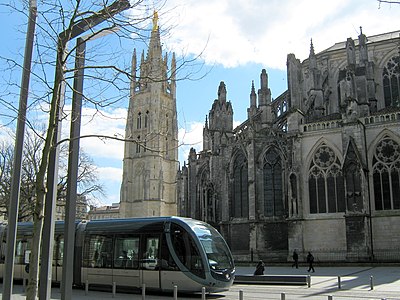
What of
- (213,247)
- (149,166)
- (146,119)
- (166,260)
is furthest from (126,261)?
(146,119)

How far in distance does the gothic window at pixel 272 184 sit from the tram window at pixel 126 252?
17.5 metres

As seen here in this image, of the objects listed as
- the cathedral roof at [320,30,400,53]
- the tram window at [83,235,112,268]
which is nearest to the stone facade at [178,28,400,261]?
the cathedral roof at [320,30,400,53]

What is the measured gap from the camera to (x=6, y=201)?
27.6 m

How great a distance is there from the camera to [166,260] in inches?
526

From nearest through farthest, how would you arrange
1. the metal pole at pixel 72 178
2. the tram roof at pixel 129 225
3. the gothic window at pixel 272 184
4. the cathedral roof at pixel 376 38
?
the metal pole at pixel 72 178 → the tram roof at pixel 129 225 → the gothic window at pixel 272 184 → the cathedral roof at pixel 376 38

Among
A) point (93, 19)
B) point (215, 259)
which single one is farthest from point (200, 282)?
point (93, 19)

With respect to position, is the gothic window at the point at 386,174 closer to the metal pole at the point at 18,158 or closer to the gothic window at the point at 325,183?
the gothic window at the point at 325,183

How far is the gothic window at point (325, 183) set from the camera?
91.2ft

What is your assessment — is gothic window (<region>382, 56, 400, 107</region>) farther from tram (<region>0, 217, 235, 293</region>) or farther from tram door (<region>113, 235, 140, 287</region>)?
tram door (<region>113, 235, 140, 287</region>)

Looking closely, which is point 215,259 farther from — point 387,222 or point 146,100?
point 146,100

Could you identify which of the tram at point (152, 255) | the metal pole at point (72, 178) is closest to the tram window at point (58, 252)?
the tram at point (152, 255)

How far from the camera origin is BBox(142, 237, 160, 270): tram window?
1366cm

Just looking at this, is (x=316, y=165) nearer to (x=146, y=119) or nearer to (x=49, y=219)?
(x=49, y=219)

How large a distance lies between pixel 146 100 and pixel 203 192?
125ft
